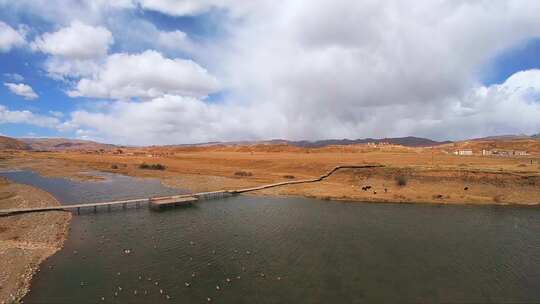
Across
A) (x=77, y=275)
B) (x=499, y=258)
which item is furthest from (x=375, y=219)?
(x=77, y=275)

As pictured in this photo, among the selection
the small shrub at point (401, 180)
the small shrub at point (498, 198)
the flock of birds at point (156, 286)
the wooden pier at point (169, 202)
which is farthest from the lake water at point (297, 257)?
the small shrub at point (401, 180)

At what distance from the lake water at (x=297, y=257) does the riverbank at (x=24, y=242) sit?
0.89m

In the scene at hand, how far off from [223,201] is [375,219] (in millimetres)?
21070

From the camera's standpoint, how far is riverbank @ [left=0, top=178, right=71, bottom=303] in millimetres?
17569

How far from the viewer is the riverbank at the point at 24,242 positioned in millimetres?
17569

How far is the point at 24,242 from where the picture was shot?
2442cm

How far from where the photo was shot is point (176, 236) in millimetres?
26844

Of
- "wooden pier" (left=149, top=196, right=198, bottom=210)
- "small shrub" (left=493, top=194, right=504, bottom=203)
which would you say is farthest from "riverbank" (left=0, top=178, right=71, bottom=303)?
"small shrub" (left=493, top=194, right=504, bottom=203)

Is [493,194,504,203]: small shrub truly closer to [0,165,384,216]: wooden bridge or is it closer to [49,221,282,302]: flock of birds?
[0,165,384,216]: wooden bridge

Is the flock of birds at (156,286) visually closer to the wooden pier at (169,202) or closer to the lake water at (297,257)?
the lake water at (297,257)

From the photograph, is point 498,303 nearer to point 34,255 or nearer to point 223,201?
point 34,255

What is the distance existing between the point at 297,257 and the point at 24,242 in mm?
21876

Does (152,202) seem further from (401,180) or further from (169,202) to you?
(401,180)

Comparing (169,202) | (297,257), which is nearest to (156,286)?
(297,257)
